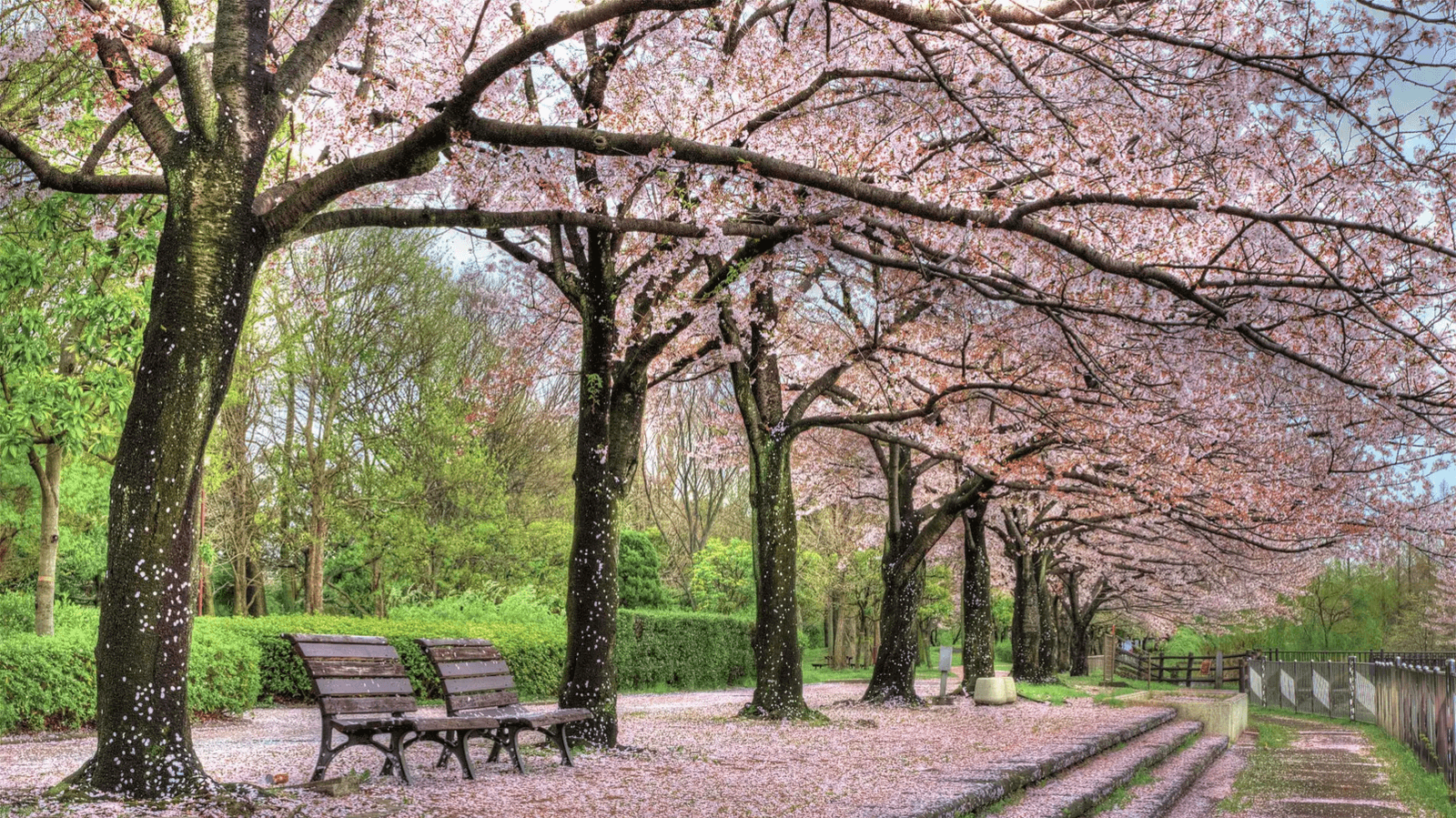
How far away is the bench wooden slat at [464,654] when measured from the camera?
784cm

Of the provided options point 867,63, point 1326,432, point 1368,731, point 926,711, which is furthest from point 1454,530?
point 867,63

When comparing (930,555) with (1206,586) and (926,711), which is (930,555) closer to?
(1206,586)

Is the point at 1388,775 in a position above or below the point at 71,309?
below

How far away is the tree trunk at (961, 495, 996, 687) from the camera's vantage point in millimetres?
20547

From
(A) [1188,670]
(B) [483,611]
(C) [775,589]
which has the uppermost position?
(C) [775,589]

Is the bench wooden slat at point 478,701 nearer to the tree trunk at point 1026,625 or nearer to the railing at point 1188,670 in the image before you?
the tree trunk at point 1026,625

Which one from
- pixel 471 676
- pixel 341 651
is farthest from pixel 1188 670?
pixel 341 651

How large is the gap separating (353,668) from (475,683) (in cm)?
131

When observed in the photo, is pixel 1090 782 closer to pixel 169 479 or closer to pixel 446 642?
pixel 446 642

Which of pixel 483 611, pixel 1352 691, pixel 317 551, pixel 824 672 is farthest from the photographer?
pixel 824 672

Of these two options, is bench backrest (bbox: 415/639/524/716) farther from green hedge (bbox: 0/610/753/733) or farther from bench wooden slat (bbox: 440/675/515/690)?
green hedge (bbox: 0/610/753/733)

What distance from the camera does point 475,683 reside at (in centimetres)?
827

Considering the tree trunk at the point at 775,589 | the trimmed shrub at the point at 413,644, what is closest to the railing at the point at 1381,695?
the tree trunk at the point at 775,589

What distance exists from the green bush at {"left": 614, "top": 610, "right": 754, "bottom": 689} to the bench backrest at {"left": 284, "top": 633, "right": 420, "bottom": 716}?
12.7 m
